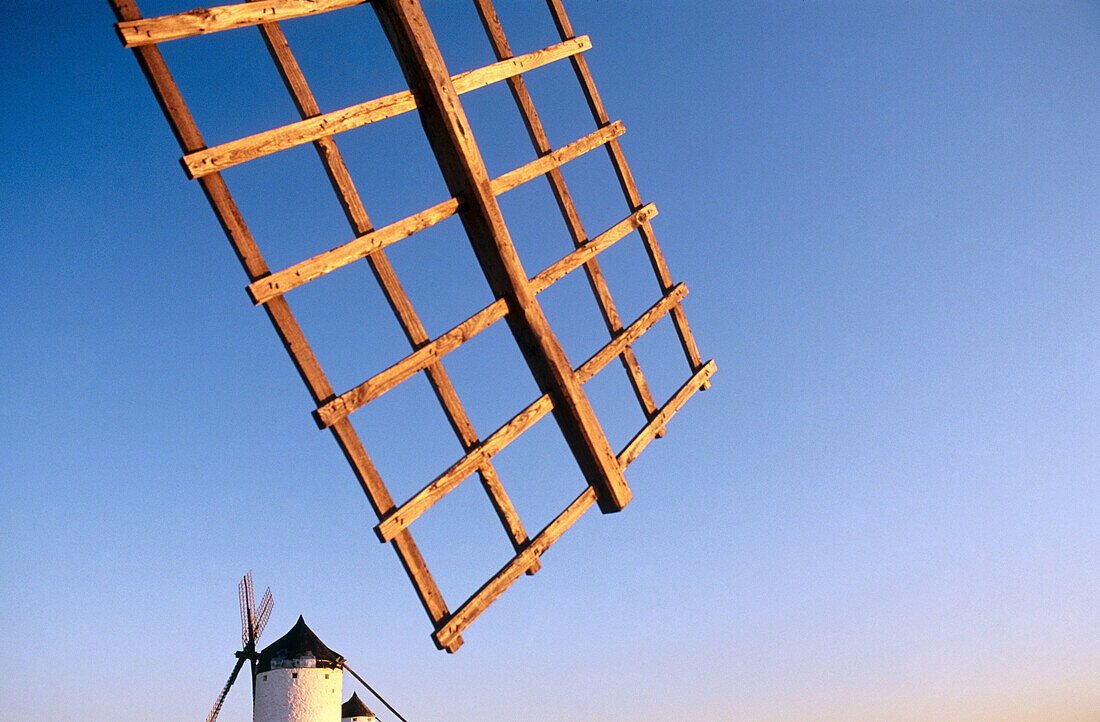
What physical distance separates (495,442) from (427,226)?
0.86 m

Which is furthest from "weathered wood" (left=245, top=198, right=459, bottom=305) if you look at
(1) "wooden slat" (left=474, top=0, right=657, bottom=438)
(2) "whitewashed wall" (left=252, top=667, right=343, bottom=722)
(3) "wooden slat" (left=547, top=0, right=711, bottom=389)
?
(2) "whitewashed wall" (left=252, top=667, right=343, bottom=722)

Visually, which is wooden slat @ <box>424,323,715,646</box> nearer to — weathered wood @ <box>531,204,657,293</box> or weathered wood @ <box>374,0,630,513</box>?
weathered wood @ <box>374,0,630,513</box>

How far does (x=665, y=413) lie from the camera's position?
3.82 metres

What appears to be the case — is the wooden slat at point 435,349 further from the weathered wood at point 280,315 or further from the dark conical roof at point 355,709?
the dark conical roof at point 355,709

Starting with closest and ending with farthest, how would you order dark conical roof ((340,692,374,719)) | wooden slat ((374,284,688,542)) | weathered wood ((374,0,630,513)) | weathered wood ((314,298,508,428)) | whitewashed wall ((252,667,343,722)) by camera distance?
weathered wood ((314,298,508,428)), wooden slat ((374,284,688,542)), weathered wood ((374,0,630,513)), whitewashed wall ((252,667,343,722)), dark conical roof ((340,692,374,719))

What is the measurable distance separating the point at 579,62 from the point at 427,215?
1421mm

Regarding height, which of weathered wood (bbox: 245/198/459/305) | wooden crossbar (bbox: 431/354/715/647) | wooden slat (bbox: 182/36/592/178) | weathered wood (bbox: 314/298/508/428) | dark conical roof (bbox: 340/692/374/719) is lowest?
dark conical roof (bbox: 340/692/374/719)

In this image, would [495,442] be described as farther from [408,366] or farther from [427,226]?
[427,226]

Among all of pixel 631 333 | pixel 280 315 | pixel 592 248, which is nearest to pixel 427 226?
pixel 280 315

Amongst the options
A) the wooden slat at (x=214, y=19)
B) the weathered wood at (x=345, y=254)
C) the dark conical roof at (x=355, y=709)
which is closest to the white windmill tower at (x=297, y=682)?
the dark conical roof at (x=355, y=709)

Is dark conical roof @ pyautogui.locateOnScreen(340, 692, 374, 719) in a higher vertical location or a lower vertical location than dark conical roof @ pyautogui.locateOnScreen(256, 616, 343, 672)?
lower

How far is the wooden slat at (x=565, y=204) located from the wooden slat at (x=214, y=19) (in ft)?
2.55

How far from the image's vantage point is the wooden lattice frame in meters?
2.37

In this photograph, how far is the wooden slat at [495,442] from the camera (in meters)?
2.56
